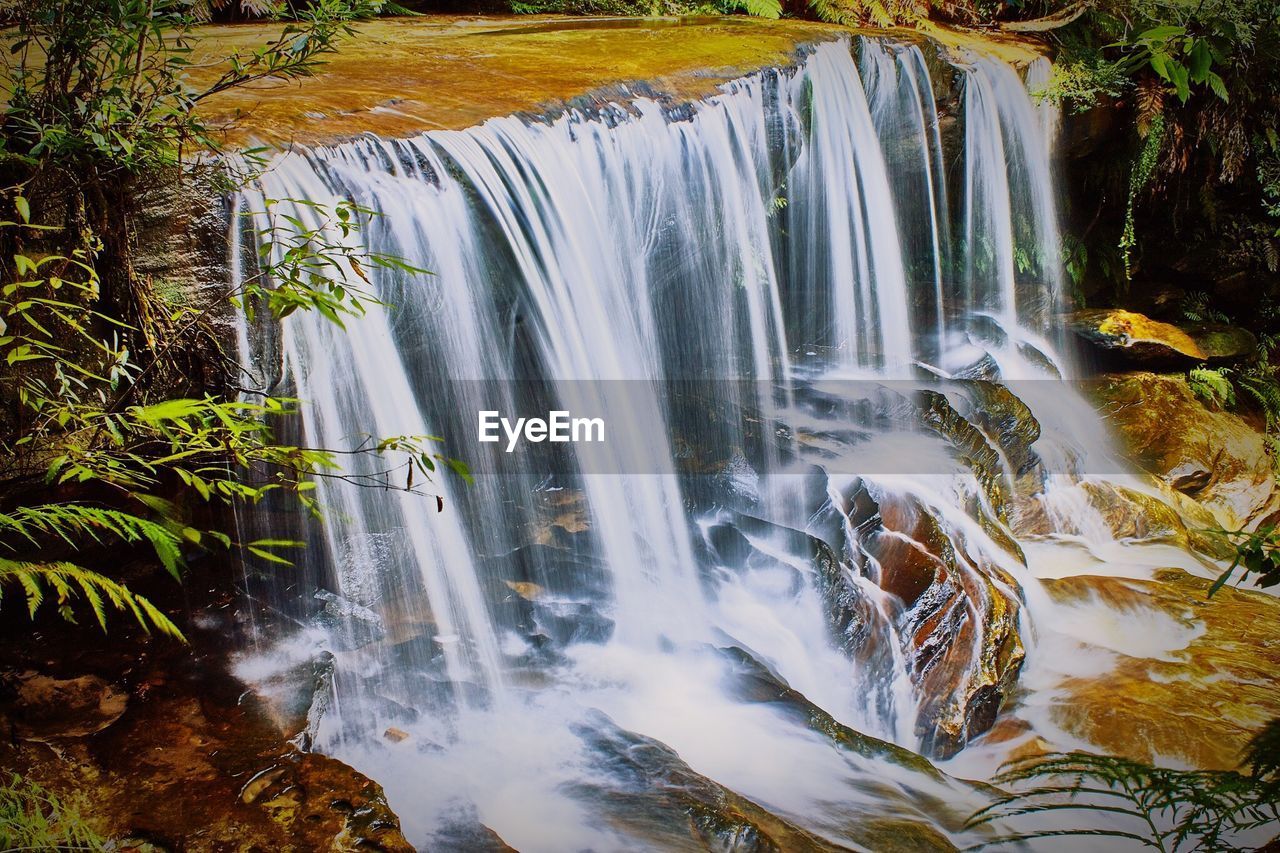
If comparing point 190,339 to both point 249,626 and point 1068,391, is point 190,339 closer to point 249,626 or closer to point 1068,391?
point 249,626

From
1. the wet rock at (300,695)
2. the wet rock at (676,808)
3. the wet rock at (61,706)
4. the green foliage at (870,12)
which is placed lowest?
the wet rock at (676,808)

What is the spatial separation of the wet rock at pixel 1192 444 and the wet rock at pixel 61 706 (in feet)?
21.0

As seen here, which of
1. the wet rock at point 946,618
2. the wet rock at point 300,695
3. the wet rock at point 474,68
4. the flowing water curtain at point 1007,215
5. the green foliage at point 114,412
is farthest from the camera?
the flowing water curtain at point 1007,215

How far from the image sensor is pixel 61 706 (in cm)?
271

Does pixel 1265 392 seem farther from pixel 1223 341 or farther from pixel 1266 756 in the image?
pixel 1266 756

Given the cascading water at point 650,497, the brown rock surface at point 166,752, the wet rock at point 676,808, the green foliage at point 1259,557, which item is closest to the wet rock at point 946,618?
the cascading water at point 650,497

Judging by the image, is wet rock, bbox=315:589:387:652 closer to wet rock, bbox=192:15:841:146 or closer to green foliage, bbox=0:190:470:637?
green foliage, bbox=0:190:470:637

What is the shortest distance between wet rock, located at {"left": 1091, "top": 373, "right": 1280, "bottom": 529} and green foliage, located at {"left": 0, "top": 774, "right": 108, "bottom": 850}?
6516 mm

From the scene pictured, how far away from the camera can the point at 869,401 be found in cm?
576

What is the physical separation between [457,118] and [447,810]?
10.0 ft

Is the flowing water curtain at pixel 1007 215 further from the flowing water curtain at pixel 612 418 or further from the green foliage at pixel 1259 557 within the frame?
the green foliage at pixel 1259 557

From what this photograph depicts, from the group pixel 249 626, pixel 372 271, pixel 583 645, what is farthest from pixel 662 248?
pixel 249 626

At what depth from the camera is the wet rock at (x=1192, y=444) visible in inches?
238

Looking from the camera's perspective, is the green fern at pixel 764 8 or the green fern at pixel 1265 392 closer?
the green fern at pixel 1265 392
